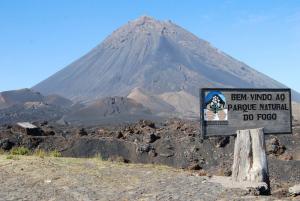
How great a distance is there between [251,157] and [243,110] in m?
0.88

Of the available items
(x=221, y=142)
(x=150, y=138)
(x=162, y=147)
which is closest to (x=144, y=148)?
(x=162, y=147)

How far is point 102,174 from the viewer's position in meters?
11.3

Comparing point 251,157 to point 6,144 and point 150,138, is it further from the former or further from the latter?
point 6,144

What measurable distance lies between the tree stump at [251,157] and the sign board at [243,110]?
0.70 feet

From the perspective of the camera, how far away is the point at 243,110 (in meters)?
11.1

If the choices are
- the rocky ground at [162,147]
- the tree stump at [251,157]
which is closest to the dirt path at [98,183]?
the tree stump at [251,157]

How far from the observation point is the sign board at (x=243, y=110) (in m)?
10.9

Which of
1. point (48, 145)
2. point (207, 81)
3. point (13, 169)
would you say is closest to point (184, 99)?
point (207, 81)

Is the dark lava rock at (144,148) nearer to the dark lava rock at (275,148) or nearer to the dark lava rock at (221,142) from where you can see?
the dark lava rock at (221,142)

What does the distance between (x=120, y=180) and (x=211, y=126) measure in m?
1.90

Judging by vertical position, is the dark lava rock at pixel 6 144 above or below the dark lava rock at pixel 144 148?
above

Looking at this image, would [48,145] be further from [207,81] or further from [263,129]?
[207,81]

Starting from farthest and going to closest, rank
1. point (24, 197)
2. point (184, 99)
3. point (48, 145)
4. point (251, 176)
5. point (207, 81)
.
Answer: point (207, 81)
point (184, 99)
point (48, 145)
point (251, 176)
point (24, 197)

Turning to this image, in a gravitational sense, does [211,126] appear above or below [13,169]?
above
